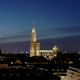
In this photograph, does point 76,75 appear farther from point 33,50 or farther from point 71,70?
point 33,50

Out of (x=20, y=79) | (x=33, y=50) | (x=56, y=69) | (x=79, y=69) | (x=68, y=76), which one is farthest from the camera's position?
(x=33, y=50)

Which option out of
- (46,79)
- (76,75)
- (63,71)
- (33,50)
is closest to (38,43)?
(33,50)

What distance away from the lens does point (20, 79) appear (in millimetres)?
38938

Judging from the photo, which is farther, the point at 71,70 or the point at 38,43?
the point at 38,43

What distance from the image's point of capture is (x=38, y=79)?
1555 inches

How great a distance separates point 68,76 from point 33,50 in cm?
10723

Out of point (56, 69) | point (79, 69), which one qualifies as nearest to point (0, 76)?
point (79, 69)

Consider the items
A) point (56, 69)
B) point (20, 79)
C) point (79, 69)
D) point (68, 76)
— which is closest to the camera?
point (20, 79)

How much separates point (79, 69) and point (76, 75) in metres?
1.68

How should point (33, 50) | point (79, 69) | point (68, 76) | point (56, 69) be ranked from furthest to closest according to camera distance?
point (33, 50)
point (56, 69)
point (68, 76)
point (79, 69)

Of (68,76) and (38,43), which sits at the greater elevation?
(38,43)

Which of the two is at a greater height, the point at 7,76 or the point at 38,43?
the point at 38,43

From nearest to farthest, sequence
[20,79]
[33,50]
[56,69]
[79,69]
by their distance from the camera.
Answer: [20,79] → [79,69] → [56,69] → [33,50]

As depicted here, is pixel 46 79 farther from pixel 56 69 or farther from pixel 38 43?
pixel 38 43
